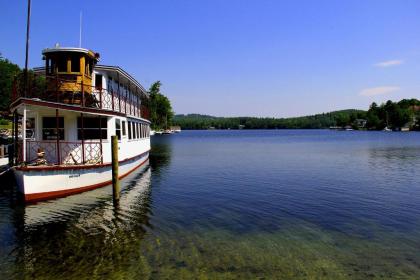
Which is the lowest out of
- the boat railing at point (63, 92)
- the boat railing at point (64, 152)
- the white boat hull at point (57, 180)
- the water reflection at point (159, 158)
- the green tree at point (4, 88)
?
the water reflection at point (159, 158)

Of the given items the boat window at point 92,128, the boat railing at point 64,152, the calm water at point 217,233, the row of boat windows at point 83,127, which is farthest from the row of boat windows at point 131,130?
the calm water at point 217,233

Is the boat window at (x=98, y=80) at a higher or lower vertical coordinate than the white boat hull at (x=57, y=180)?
higher

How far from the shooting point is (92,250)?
1128 centimetres

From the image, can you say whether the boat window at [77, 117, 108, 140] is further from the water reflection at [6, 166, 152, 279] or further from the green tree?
the green tree

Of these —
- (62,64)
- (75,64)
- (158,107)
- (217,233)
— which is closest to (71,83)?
(75,64)

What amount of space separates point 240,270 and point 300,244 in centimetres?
310

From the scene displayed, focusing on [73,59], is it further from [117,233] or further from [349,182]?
[349,182]

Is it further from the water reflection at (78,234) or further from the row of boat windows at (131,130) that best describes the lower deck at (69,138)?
the water reflection at (78,234)

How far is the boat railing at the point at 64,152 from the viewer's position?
19020 mm

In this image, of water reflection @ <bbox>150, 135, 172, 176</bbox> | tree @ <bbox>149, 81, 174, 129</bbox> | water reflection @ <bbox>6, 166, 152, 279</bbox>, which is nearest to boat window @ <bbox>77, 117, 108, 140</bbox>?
water reflection @ <bbox>6, 166, 152, 279</bbox>

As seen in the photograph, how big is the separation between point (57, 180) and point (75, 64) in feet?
24.4

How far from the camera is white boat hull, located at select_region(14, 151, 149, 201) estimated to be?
1642 centimetres

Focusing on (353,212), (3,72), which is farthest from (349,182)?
(3,72)

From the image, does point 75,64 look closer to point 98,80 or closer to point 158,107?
point 98,80
